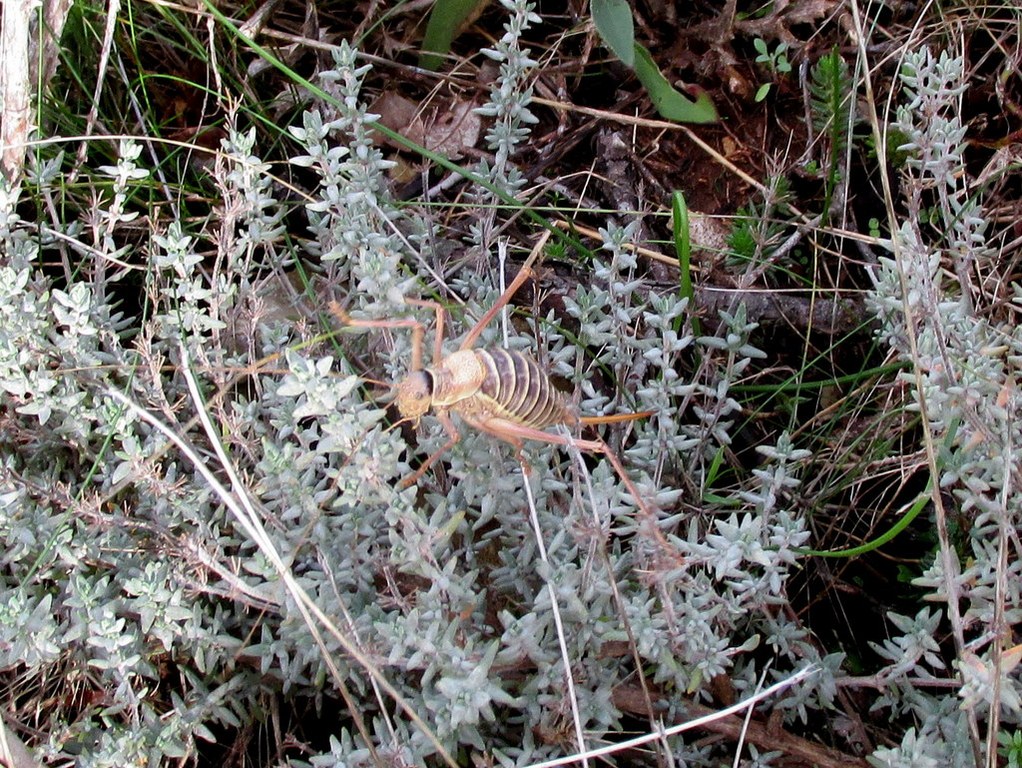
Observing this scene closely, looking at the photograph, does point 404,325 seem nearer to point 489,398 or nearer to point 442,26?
point 489,398

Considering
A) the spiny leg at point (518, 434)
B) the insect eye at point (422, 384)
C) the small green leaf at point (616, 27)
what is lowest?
the spiny leg at point (518, 434)

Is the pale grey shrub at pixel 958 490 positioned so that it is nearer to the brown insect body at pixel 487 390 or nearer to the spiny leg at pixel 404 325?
the brown insect body at pixel 487 390

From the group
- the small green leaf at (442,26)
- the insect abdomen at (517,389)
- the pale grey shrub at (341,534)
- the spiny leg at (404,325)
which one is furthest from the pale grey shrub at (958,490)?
the small green leaf at (442,26)

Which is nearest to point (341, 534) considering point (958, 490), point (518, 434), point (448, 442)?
point (448, 442)

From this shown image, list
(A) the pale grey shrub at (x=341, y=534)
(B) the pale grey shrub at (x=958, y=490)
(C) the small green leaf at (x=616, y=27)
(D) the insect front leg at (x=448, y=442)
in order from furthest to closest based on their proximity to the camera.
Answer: (C) the small green leaf at (x=616, y=27), (D) the insect front leg at (x=448, y=442), (A) the pale grey shrub at (x=341, y=534), (B) the pale grey shrub at (x=958, y=490)

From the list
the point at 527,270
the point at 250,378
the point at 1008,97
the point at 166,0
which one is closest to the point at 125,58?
the point at 166,0

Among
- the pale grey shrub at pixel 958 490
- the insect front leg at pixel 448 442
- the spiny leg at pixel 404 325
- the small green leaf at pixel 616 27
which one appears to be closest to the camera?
the pale grey shrub at pixel 958 490

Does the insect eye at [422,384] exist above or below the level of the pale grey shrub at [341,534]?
above

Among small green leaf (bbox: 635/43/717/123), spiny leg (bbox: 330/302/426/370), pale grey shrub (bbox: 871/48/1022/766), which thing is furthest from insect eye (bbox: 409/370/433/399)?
small green leaf (bbox: 635/43/717/123)
